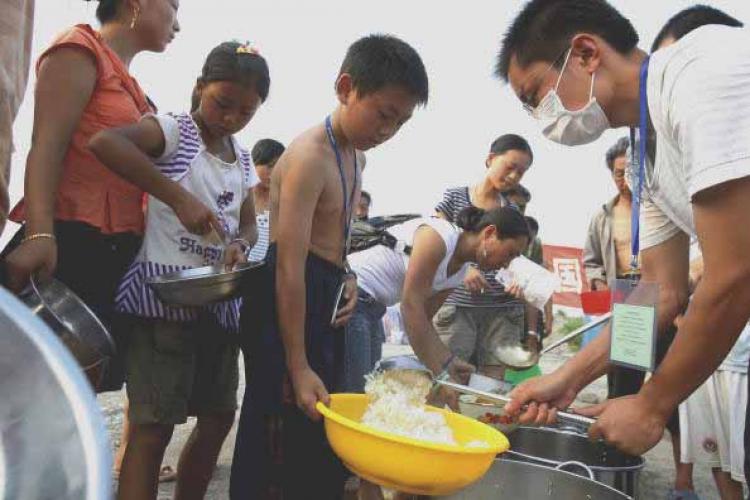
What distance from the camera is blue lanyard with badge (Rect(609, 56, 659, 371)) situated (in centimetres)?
136

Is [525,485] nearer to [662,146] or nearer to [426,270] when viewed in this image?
[662,146]

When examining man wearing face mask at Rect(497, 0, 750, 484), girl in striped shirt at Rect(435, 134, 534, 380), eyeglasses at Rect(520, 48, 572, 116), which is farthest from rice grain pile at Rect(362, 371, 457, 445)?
girl in striped shirt at Rect(435, 134, 534, 380)

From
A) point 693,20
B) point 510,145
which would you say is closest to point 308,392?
point 693,20

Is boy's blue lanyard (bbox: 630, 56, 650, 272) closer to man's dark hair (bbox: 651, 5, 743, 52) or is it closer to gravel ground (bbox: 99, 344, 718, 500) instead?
man's dark hair (bbox: 651, 5, 743, 52)

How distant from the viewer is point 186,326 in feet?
5.90

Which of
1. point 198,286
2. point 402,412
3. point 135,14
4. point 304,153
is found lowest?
point 402,412

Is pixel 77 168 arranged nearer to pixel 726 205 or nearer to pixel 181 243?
pixel 181 243

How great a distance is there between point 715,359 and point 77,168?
1667 millimetres

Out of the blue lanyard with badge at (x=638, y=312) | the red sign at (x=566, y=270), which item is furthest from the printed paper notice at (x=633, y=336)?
the red sign at (x=566, y=270)

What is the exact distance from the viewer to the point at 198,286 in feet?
5.05

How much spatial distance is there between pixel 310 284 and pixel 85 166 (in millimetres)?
722

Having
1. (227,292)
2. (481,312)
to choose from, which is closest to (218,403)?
(227,292)

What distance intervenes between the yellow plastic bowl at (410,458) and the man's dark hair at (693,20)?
2015 mm

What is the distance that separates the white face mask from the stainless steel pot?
4.04 ft
